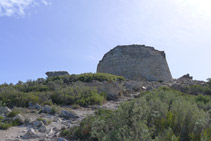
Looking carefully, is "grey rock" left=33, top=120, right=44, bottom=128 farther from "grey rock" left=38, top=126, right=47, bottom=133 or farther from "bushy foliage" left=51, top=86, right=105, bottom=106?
Result: "bushy foliage" left=51, top=86, right=105, bottom=106

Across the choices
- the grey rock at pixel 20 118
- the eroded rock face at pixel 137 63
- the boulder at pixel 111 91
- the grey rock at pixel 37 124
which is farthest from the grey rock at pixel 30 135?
the eroded rock face at pixel 137 63

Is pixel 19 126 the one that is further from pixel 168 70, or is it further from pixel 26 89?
pixel 168 70

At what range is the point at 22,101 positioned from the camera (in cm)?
794

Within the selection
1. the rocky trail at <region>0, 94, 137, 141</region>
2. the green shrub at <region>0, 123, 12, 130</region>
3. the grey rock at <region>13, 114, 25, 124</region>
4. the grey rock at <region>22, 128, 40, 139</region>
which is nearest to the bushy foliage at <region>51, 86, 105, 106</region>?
the rocky trail at <region>0, 94, 137, 141</region>

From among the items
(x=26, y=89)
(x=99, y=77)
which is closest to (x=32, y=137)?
(x=26, y=89)

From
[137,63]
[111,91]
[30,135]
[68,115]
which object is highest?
[137,63]

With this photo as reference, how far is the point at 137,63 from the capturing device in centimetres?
2116

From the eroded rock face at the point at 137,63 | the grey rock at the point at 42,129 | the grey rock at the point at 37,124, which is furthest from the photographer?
the eroded rock face at the point at 137,63

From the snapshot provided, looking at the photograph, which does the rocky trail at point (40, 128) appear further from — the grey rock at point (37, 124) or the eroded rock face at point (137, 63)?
the eroded rock face at point (137, 63)

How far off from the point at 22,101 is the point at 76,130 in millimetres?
3761

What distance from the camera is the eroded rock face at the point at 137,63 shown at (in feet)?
68.6

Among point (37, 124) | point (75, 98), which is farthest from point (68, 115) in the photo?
point (75, 98)

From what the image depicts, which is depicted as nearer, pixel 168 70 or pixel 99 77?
pixel 99 77

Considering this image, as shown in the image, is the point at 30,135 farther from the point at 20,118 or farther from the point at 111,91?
the point at 111,91
